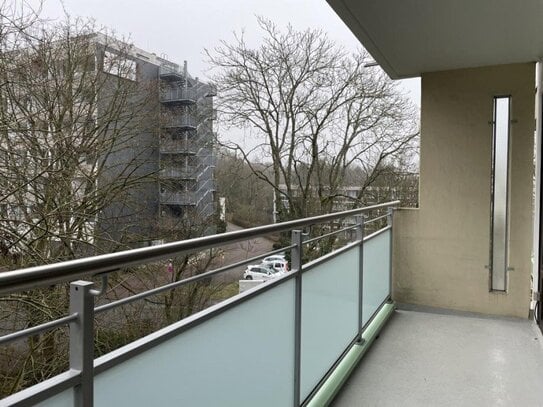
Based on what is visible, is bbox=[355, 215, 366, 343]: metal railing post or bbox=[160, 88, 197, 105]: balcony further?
bbox=[160, 88, 197, 105]: balcony

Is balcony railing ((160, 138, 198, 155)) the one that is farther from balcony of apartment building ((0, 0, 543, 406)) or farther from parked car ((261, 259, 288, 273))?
parked car ((261, 259, 288, 273))

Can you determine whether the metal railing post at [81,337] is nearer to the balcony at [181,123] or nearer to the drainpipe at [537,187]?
the drainpipe at [537,187]

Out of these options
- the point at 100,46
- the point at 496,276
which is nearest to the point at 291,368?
the point at 496,276

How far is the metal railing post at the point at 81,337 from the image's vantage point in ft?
2.70

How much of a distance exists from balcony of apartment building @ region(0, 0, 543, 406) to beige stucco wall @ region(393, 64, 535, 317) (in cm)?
1

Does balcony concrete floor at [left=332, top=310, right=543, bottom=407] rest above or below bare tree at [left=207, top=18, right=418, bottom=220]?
below

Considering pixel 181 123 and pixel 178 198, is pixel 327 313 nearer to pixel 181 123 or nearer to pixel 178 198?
pixel 178 198

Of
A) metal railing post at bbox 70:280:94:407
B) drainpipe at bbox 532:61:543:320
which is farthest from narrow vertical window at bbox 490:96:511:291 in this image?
metal railing post at bbox 70:280:94:407

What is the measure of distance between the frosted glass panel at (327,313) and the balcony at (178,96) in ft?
21.1

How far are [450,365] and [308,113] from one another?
8401 millimetres

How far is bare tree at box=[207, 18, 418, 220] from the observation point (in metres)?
10.3

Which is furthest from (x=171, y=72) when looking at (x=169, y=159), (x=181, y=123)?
(x=169, y=159)

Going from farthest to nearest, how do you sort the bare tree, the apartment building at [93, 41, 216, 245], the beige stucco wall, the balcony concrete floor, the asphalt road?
1. the bare tree
2. the apartment building at [93, 41, 216, 245]
3. the beige stucco wall
4. the balcony concrete floor
5. the asphalt road

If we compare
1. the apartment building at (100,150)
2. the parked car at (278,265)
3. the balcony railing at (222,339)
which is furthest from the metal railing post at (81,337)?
the apartment building at (100,150)
